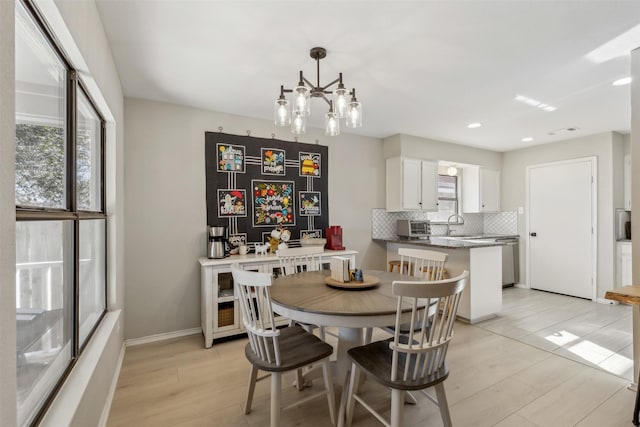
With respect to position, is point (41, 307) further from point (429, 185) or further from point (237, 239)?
point (429, 185)

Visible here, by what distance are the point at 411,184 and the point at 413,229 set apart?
67cm

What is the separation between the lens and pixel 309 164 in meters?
4.03

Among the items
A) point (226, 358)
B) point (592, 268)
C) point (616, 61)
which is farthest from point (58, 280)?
point (592, 268)

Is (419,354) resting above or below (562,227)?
below

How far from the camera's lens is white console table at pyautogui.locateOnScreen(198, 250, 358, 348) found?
2986 millimetres

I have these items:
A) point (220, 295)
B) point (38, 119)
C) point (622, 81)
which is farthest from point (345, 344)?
point (622, 81)

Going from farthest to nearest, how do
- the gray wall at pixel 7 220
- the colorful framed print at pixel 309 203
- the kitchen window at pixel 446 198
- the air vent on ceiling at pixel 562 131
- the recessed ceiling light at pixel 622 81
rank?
the kitchen window at pixel 446 198
the air vent on ceiling at pixel 562 131
the colorful framed print at pixel 309 203
the recessed ceiling light at pixel 622 81
the gray wall at pixel 7 220

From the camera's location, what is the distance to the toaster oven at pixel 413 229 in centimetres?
452

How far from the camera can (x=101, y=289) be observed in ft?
7.38

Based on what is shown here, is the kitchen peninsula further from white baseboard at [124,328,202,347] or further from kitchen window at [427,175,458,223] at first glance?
white baseboard at [124,328,202,347]

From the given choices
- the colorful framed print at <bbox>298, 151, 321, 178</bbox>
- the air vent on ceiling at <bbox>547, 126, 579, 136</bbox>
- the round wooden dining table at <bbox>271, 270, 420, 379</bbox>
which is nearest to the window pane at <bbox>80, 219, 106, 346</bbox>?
the round wooden dining table at <bbox>271, 270, 420, 379</bbox>

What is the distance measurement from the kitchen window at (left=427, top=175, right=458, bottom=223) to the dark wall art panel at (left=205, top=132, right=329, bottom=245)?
2500mm

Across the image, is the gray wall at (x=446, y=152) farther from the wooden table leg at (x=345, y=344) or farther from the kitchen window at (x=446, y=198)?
the wooden table leg at (x=345, y=344)

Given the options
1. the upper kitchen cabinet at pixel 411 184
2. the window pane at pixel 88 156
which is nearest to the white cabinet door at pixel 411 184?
the upper kitchen cabinet at pixel 411 184
